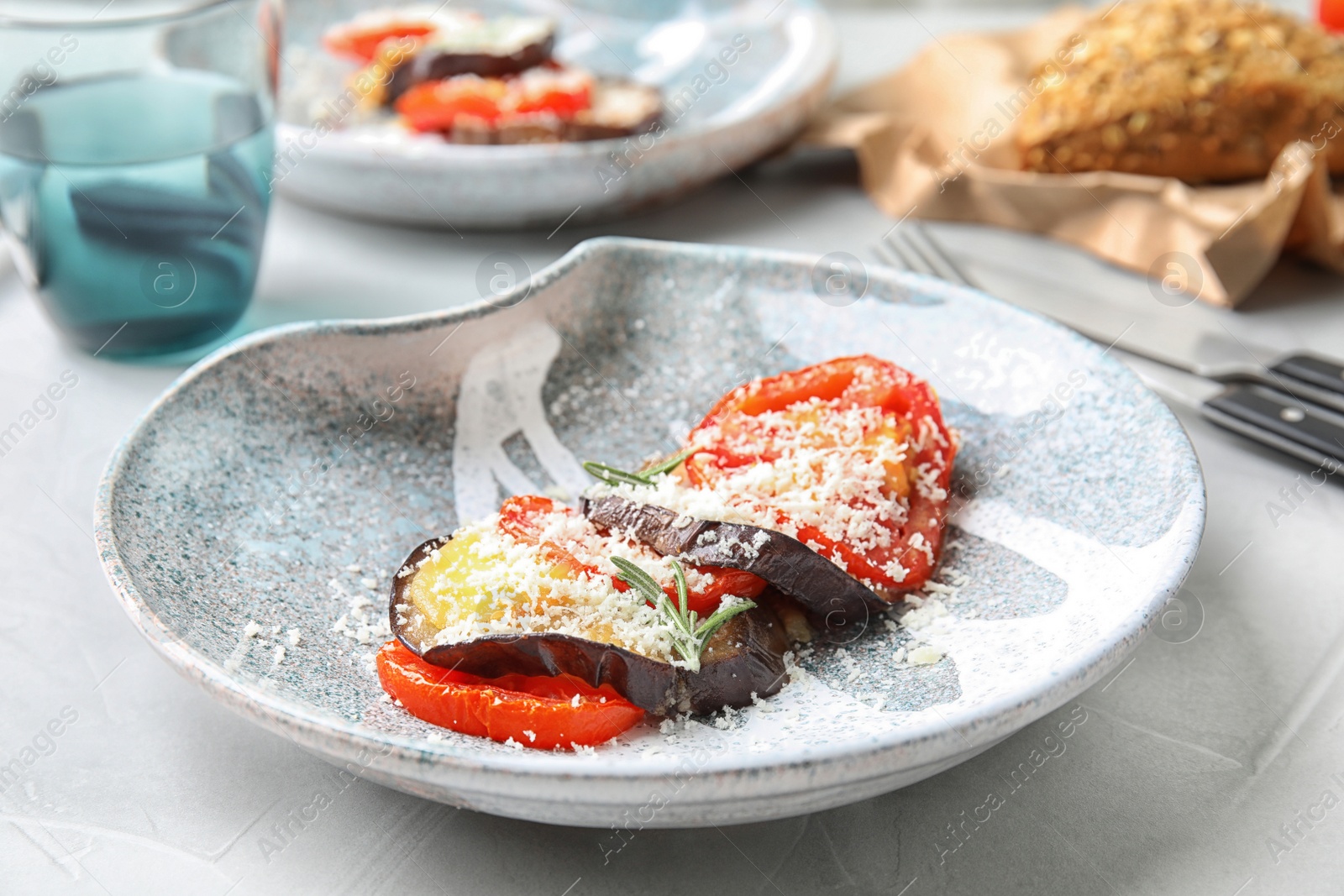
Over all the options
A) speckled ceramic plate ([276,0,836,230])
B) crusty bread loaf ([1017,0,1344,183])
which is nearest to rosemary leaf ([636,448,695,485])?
speckled ceramic plate ([276,0,836,230])

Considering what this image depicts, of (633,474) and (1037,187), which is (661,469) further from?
(1037,187)

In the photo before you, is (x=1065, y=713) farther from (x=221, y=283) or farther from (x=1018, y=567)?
(x=221, y=283)

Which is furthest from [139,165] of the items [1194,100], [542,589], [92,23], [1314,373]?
[1194,100]

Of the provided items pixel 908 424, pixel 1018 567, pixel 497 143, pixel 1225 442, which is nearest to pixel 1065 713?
pixel 1018 567

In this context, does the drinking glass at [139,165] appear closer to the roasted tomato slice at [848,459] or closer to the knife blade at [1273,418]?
the roasted tomato slice at [848,459]

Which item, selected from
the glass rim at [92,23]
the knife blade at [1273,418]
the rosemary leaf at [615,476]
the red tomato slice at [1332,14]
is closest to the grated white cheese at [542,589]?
the rosemary leaf at [615,476]

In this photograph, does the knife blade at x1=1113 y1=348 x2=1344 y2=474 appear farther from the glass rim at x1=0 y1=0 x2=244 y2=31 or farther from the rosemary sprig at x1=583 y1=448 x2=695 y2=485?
the glass rim at x1=0 y1=0 x2=244 y2=31
